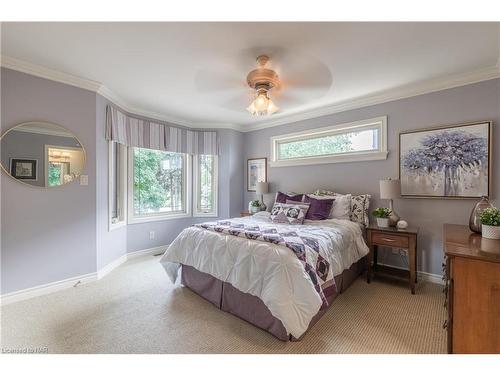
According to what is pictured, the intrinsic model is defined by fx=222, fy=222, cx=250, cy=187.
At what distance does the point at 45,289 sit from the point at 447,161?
15.7 feet

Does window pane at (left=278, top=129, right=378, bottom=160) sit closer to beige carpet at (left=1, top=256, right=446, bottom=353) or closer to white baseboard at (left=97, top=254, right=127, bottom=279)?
beige carpet at (left=1, top=256, right=446, bottom=353)

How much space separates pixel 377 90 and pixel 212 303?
127 inches

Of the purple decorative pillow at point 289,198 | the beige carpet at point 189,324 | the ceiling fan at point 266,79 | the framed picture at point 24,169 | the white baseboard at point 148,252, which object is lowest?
the beige carpet at point 189,324

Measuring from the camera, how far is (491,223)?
152 centimetres

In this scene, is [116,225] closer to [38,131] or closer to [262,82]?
[38,131]

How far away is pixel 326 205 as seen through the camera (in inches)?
120

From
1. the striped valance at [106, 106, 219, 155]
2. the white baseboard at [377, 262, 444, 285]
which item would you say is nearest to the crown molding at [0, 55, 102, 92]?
the striped valance at [106, 106, 219, 155]

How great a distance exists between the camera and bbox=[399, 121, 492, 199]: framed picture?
2.38 meters

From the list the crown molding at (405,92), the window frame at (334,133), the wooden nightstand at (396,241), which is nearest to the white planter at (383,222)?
the wooden nightstand at (396,241)

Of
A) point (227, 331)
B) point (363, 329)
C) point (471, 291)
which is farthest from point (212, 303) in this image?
point (471, 291)

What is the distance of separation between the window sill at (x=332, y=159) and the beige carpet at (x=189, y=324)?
1660 millimetres

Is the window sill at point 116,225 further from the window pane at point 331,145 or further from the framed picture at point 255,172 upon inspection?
the window pane at point 331,145

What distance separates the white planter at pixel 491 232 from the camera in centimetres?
150

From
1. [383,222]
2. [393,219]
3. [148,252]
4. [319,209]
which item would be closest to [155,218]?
[148,252]
